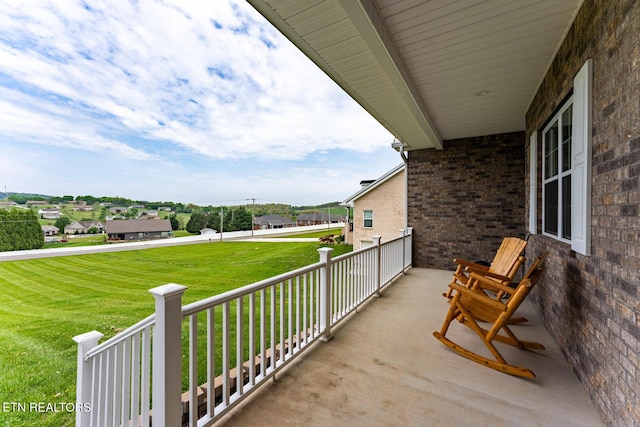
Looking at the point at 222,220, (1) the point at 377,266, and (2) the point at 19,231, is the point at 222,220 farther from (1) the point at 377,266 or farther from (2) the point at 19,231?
(1) the point at 377,266

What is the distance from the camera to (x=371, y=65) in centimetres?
267

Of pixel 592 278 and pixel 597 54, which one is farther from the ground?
pixel 597 54

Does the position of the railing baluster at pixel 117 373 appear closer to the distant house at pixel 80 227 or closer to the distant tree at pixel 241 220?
the distant house at pixel 80 227

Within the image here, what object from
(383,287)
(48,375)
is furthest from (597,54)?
(48,375)

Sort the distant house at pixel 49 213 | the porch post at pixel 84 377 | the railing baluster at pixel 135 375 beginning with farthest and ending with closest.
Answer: the distant house at pixel 49 213 < the porch post at pixel 84 377 < the railing baluster at pixel 135 375

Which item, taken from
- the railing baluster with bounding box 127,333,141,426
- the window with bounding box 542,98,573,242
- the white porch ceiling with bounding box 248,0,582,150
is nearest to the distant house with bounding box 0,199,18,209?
the railing baluster with bounding box 127,333,141,426

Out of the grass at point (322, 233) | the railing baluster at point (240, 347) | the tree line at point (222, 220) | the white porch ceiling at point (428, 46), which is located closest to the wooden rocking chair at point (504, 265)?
the white porch ceiling at point (428, 46)

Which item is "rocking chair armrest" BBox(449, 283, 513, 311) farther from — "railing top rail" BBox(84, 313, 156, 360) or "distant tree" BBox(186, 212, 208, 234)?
"distant tree" BBox(186, 212, 208, 234)

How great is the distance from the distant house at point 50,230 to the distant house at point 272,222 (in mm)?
9914

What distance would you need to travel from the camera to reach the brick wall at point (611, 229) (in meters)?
1.28

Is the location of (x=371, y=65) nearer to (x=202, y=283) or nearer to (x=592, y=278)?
(x=592, y=278)

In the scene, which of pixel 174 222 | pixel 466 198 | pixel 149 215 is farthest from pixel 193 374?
pixel 149 215

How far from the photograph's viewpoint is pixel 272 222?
1938 cm

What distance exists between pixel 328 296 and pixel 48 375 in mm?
3804
